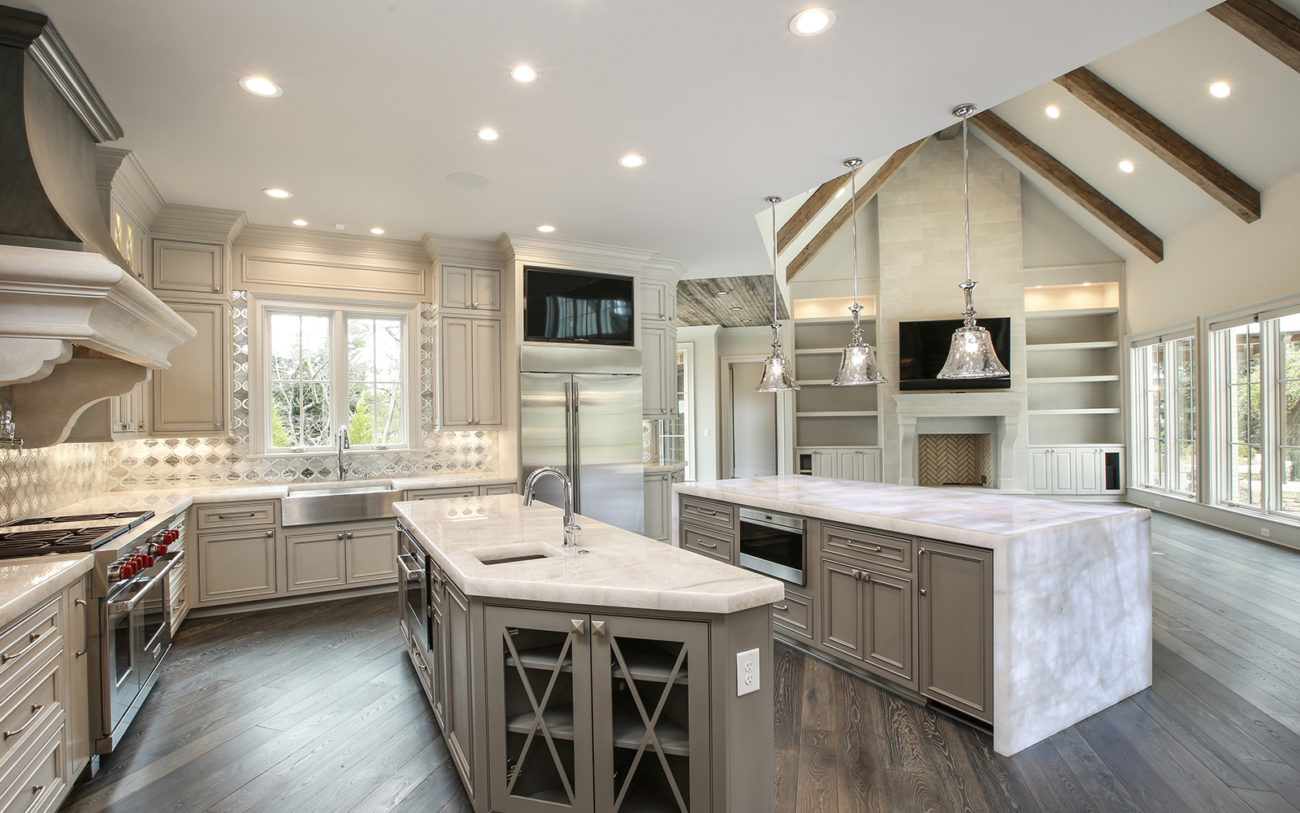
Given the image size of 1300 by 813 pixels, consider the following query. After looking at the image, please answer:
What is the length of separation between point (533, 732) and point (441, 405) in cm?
362

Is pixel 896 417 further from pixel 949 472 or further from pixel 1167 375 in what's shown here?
pixel 1167 375

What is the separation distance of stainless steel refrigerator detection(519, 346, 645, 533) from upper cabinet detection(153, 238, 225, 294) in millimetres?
2205

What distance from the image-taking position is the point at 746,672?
1.83 m

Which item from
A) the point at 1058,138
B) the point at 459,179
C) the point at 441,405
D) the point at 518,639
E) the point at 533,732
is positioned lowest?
the point at 533,732

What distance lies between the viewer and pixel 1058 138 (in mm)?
7344

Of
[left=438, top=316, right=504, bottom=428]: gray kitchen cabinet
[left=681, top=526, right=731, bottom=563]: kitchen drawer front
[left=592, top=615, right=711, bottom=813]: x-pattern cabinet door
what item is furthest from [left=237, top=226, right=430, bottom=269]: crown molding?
[left=592, top=615, right=711, bottom=813]: x-pattern cabinet door

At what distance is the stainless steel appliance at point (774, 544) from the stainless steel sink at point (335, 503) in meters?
2.65

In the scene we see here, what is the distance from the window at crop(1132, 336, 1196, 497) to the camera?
23.8 ft

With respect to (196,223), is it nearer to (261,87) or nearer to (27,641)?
(261,87)

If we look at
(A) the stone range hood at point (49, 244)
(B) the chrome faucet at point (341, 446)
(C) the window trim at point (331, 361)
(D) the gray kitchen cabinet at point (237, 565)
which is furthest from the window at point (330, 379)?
(A) the stone range hood at point (49, 244)

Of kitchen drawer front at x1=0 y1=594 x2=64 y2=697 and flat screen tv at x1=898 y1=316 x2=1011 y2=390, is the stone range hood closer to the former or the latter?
kitchen drawer front at x1=0 y1=594 x2=64 y2=697

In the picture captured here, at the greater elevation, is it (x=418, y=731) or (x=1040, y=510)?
(x=1040, y=510)

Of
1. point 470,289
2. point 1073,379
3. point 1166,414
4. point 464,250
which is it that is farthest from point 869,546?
point 1073,379

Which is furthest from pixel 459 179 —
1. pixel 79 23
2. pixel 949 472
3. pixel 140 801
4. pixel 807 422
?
pixel 949 472
